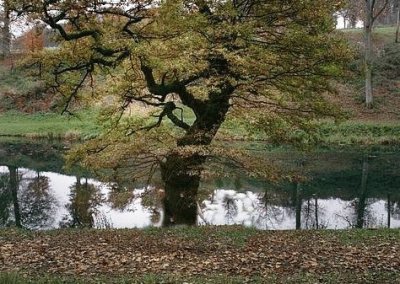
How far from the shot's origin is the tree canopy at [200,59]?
48.3 feet

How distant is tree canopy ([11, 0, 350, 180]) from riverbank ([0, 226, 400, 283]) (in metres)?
3.26

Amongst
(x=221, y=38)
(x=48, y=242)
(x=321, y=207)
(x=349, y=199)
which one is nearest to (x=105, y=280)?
(x=48, y=242)

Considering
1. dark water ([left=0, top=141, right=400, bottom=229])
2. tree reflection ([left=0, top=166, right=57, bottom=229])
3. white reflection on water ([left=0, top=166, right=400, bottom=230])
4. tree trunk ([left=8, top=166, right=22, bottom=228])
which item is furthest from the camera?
tree trunk ([left=8, top=166, right=22, bottom=228])

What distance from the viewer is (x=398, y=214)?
20.9m

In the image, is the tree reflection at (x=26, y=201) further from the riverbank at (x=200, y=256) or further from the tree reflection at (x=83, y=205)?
the riverbank at (x=200, y=256)

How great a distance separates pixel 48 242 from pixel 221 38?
7.84 metres

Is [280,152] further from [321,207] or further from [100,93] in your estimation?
[100,93]

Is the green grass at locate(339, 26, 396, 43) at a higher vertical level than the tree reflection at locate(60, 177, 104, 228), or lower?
higher

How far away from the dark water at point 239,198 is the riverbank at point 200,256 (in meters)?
3.88

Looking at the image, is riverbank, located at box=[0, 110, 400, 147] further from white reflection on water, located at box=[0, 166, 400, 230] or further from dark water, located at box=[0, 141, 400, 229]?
white reflection on water, located at box=[0, 166, 400, 230]

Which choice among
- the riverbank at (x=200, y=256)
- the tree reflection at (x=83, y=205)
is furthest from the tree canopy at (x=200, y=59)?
the tree reflection at (x=83, y=205)

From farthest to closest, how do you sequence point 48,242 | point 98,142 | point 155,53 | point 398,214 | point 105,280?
point 398,214
point 98,142
point 155,53
point 48,242
point 105,280

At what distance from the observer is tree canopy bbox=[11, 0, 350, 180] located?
1471cm

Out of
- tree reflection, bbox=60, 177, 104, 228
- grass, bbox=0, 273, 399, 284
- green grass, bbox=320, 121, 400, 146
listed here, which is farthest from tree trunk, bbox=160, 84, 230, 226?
green grass, bbox=320, 121, 400, 146
